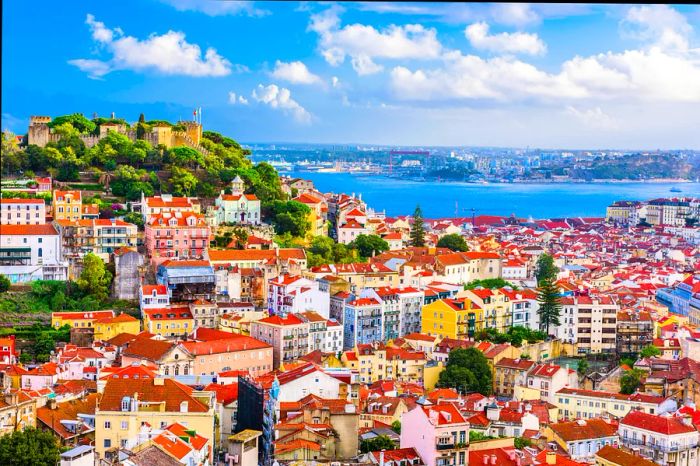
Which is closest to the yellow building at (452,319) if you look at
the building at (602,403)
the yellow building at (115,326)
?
the building at (602,403)

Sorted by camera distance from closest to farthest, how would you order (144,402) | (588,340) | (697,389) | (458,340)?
1. (144,402)
2. (697,389)
3. (458,340)
4. (588,340)

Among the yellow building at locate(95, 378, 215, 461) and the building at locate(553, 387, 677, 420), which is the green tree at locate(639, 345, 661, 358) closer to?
the building at locate(553, 387, 677, 420)

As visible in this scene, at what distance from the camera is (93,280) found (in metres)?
10.3

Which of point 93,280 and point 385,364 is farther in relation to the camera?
point 93,280

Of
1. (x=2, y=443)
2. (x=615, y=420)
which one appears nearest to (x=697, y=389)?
(x=615, y=420)

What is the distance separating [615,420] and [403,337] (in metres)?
2.60

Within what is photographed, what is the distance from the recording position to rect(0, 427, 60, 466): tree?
5609mm

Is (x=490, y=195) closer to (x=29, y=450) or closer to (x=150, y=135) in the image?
(x=150, y=135)

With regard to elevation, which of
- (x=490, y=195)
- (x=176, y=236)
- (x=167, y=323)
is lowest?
(x=167, y=323)

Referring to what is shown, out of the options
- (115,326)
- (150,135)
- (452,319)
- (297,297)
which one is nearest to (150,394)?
(115,326)

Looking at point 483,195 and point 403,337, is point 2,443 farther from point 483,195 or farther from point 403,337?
point 483,195

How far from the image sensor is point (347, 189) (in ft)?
115

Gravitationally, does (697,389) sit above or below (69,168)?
below

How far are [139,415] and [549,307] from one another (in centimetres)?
569
